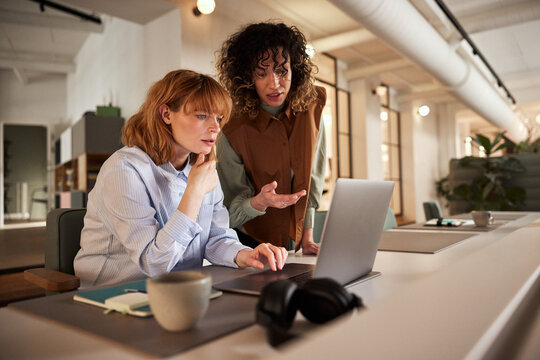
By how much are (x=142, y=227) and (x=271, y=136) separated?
30.8 inches

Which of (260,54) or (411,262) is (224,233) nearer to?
(411,262)

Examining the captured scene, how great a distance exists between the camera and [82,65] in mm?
9023

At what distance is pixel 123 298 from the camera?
72 cm

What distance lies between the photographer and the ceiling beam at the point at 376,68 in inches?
275

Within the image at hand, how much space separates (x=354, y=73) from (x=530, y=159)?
134 inches

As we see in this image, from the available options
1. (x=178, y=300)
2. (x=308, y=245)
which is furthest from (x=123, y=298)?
(x=308, y=245)

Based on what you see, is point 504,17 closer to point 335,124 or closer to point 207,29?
point 335,124

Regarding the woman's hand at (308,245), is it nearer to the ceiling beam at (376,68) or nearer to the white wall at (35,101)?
the ceiling beam at (376,68)

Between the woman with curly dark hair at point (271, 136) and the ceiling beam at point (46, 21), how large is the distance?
662 cm

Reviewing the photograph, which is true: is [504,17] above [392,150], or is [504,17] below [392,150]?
above

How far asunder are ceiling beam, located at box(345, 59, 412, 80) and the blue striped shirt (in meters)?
6.30

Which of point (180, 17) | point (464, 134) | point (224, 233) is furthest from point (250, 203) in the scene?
point (464, 134)

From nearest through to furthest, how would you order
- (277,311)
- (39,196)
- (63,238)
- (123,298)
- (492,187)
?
(277,311) → (123,298) → (63,238) → (492,187) → (39,196)

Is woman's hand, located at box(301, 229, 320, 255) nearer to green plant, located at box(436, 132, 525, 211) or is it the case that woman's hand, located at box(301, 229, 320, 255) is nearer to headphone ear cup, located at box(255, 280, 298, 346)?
headphone ear cup, located at box(255, 280, 298, 346)
